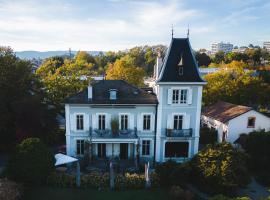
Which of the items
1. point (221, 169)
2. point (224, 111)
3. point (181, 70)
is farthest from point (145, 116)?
point (224, 111)

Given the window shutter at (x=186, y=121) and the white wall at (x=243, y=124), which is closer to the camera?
the window shutter at (x=186, y=121)

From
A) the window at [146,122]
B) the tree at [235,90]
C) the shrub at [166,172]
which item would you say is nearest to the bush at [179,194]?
the shrub at [166,172]

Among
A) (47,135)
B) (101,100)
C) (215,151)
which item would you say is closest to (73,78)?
(47,135)

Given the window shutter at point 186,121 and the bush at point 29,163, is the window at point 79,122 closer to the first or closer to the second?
the bush at point 29,163

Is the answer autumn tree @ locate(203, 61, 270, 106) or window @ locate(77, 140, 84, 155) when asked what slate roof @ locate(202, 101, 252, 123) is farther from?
window @ locate(77, 140, 84, 155)

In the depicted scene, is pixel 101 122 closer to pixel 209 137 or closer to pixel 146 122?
pixel 146 122

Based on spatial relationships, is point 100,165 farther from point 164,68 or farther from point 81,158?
point 164,68

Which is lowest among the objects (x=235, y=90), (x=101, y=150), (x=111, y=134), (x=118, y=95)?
(x=101, y=150)

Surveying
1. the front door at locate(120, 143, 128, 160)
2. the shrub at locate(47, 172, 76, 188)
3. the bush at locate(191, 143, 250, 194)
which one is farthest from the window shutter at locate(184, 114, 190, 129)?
the shrub at locate(47, 172, 76, 188)
